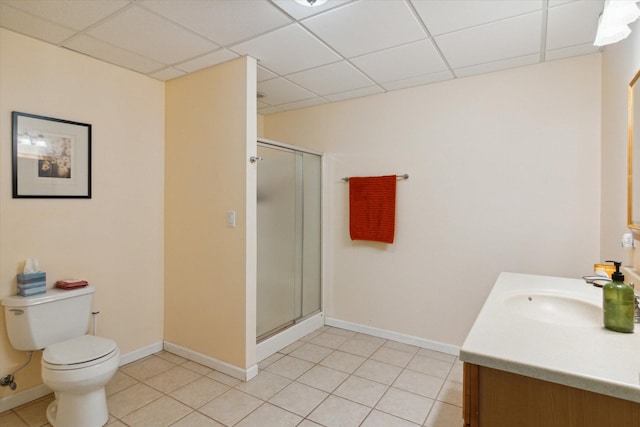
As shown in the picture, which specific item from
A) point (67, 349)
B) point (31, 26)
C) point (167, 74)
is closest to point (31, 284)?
point (67, 349)

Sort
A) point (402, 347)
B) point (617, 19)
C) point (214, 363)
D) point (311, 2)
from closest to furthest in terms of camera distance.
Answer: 1. point (617, 19)
2. point (311, 2)
3. point (214, 363)
4. point (402, 347)

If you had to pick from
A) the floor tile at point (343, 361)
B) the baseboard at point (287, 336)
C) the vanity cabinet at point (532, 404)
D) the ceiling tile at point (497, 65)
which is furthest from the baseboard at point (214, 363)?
the ceiling tile at point (497, 65)

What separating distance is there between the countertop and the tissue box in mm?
2387

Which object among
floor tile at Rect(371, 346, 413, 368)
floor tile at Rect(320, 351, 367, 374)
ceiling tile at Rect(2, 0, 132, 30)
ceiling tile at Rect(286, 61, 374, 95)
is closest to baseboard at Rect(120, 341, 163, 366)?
floor tile at Rect(320, 351, 367, 374)

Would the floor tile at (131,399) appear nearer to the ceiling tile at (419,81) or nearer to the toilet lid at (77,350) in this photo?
the toilet lid at (77,350)

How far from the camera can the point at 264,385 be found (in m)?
2.27

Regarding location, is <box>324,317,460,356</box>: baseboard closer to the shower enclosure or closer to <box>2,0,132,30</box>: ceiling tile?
the shower enclosure

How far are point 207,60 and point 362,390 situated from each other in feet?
8.43

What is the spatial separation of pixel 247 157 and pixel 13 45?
1.51m

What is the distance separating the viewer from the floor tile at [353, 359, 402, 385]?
7.72 ft

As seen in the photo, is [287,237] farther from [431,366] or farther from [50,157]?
[50,157]

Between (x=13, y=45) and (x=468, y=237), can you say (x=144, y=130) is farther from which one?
(x=468, y=237)

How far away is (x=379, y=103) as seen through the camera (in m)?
3.04

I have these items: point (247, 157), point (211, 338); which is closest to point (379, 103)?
point (247, 157)
